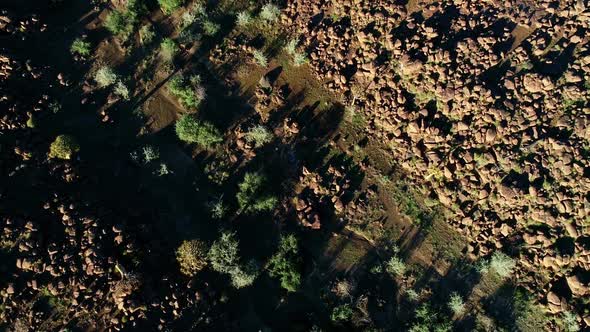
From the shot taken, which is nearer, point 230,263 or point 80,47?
point 230,263

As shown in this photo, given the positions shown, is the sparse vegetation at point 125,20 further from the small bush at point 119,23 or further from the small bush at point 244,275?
the small bush at point 244,275

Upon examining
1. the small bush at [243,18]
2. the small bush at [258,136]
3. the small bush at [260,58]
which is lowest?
the small bush at [258,136]

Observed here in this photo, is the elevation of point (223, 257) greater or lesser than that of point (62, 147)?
greater

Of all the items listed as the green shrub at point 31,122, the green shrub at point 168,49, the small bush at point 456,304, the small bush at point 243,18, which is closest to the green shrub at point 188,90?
the green shrub at point 168,49

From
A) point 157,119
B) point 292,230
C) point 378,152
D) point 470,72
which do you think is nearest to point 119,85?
point 157,119

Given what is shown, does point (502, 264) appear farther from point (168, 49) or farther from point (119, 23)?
point (119, 23)

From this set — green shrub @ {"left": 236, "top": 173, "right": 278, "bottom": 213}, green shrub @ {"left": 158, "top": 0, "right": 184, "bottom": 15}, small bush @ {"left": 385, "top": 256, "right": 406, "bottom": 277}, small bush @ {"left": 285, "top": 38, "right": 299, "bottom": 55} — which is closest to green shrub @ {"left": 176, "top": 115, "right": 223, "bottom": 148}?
green shrub @ {"left": 236, "top": 173, "right": 278, "bottom": 213}

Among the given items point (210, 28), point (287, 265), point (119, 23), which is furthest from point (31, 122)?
point (287, 265)
